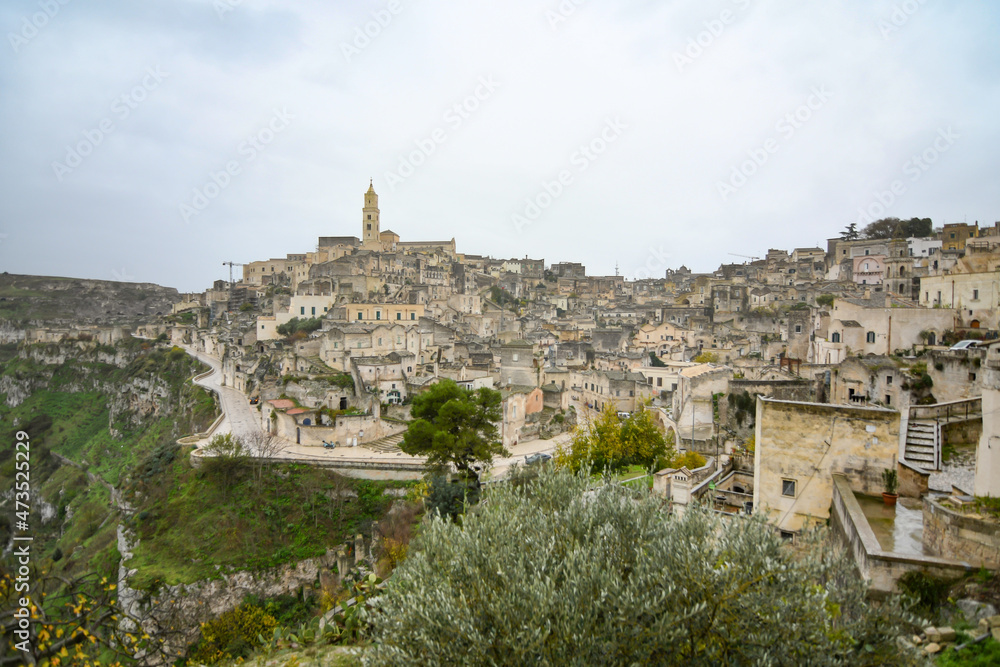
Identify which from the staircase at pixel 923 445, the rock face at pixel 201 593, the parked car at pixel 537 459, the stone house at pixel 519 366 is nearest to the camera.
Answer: the staircase at pixel 923 445

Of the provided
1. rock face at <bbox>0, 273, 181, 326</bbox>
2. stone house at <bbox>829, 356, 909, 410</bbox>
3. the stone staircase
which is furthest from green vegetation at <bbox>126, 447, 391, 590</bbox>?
rock face at <bbox>0, 273, 181, 326</bbox>

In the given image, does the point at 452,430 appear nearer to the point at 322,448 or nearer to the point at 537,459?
the point at 537,459

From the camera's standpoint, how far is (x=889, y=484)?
9141 millimetres

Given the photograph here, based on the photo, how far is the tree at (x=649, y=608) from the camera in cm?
496

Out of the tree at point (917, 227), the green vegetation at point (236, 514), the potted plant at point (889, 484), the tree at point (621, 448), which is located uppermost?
the tree at point (917, 227)

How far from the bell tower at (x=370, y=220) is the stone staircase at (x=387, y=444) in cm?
4546

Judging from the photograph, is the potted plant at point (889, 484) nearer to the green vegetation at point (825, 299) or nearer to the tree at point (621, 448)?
the tree at point (621, 448)

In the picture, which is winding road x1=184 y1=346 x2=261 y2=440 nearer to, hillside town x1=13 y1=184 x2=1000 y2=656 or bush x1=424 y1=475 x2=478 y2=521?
hillside town x1=13 y1=184 x2=1000 y2=656

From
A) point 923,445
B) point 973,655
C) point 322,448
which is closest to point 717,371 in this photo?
point 923,445

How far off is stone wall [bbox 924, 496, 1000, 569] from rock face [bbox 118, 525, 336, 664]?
2079 cm

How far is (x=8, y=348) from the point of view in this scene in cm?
6975

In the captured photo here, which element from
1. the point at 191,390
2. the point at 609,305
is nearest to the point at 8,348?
the point at 191,390

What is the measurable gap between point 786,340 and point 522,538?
36.8 m

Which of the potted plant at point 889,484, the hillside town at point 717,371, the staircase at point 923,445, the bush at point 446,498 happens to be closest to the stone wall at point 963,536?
the hillside town at point 717,371
